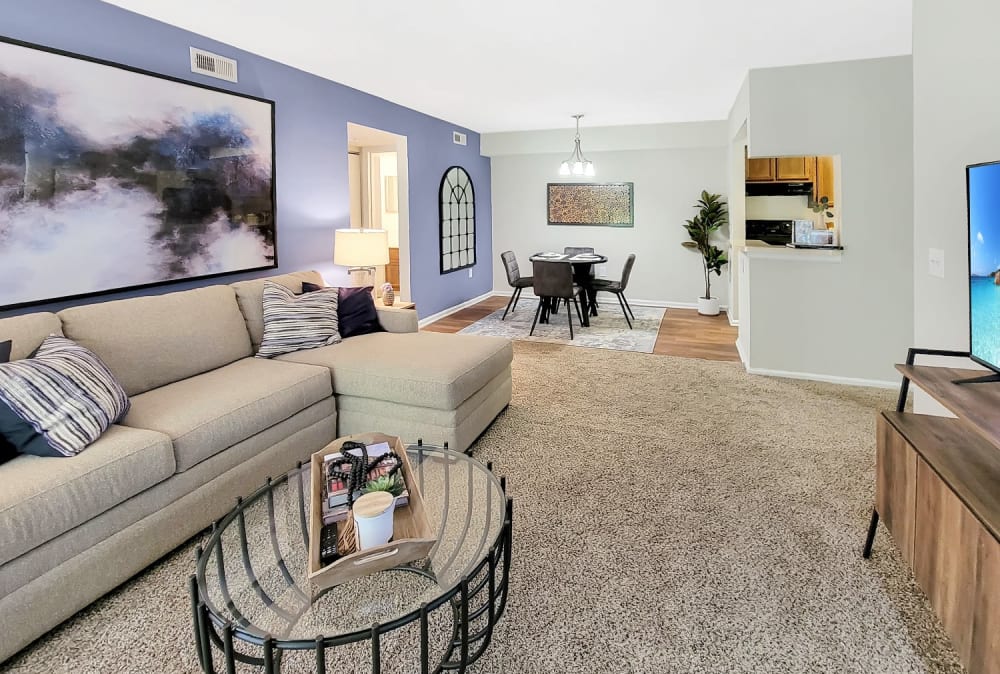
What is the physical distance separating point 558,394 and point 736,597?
2.25 meters

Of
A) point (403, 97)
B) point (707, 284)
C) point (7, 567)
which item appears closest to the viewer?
point (7, 567)

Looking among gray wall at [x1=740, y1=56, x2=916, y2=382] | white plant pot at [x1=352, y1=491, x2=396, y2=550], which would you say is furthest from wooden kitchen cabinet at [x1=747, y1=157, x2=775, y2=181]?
white plant pot at [x1=352, y1=491, x2=396, y2=550]

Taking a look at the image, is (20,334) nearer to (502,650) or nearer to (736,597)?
(502,650)

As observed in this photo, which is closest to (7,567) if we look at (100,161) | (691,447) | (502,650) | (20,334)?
(20,334)

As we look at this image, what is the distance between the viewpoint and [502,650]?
1684mm

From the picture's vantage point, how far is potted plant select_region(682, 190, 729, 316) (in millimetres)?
7168

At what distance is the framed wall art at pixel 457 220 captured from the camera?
7043mm

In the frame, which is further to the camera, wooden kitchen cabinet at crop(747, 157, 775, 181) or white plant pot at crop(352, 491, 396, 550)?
wooden kitchen cabinet at crop(747, 157, 775, 181)

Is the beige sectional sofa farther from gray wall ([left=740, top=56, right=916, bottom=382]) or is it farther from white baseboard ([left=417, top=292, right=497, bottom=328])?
white baseboard ([left=417, top=292, right=497, bottom=328])

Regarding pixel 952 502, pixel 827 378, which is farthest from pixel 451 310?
pixel 952 502

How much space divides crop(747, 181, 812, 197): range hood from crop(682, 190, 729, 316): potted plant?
1.97 feet

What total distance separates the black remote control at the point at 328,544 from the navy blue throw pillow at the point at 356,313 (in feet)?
6.87

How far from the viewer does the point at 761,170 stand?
6.48m

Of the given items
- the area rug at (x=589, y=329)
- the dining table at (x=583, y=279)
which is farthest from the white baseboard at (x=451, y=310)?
the dining table at (x=583, y=279)
